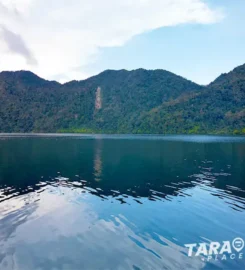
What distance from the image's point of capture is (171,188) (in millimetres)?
41531

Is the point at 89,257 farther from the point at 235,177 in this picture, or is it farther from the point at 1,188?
the point at 235,177

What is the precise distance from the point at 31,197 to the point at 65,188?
731 cm

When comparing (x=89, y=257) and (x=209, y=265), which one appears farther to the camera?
(x=89, y=257)

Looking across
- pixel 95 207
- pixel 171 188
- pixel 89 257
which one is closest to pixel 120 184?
pixel 171 188

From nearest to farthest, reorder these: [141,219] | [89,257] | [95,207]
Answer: [89,257] < [141,219] < [95,207]

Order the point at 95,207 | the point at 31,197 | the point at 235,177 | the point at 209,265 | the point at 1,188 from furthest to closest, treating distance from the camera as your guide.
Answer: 1. the point at 235,177
2. the point at 1,188
3. the point at 31,197
4. the point at 95,207
5. the point at 209,265

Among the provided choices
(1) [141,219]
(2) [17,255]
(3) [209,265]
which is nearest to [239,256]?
(3) [209,265]

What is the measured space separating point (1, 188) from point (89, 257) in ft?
88.6

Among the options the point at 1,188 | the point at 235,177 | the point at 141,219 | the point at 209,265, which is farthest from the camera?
the point at 235,177

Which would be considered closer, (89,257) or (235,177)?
(89,257)

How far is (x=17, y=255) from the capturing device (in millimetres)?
18578

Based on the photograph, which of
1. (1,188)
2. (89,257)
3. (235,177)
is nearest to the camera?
(89,257)

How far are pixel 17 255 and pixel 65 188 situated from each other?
22538 mm

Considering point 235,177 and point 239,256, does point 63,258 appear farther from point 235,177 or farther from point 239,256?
point 235,177
